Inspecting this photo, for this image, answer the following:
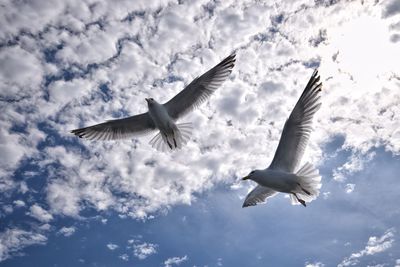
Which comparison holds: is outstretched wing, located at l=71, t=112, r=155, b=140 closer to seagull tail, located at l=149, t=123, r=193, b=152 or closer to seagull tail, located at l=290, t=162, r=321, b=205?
seagull tail, located at l=149, t=123, r=193, b=152

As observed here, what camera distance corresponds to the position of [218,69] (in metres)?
10.6

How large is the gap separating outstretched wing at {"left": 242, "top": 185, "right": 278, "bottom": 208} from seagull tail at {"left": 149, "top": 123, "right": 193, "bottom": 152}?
83.5 inches

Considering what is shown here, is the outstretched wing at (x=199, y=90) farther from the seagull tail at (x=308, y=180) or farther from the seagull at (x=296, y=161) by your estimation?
the seagull tail at (x=308, y=180)

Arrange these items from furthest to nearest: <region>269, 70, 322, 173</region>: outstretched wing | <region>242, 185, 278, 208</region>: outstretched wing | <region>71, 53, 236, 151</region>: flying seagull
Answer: <region>71, 53, 236, 151</region>: flying seagull
<region>242, 185, 278, 208</region>: outstretched wing
<region>269, 70, 322, 173</region>: outstretched wing

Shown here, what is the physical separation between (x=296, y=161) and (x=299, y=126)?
0.77 meters

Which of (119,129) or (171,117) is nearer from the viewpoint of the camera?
(171,117)

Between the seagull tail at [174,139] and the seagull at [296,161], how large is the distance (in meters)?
2.34

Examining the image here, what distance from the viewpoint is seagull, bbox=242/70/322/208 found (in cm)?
857

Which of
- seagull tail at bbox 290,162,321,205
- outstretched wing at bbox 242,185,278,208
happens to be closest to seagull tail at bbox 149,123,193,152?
outstretched wing at bbox 242,185,278,208

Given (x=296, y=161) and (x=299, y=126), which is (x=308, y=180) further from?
(x=299, y=126)

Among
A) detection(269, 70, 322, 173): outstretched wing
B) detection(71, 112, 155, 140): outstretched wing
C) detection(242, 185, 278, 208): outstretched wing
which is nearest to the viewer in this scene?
detection(269, 70, 322, 173): outstretched wing

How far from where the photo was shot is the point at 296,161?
29.5 feet

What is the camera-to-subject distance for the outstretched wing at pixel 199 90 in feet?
34.7

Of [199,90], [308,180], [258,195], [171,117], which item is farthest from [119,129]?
[308,180]
